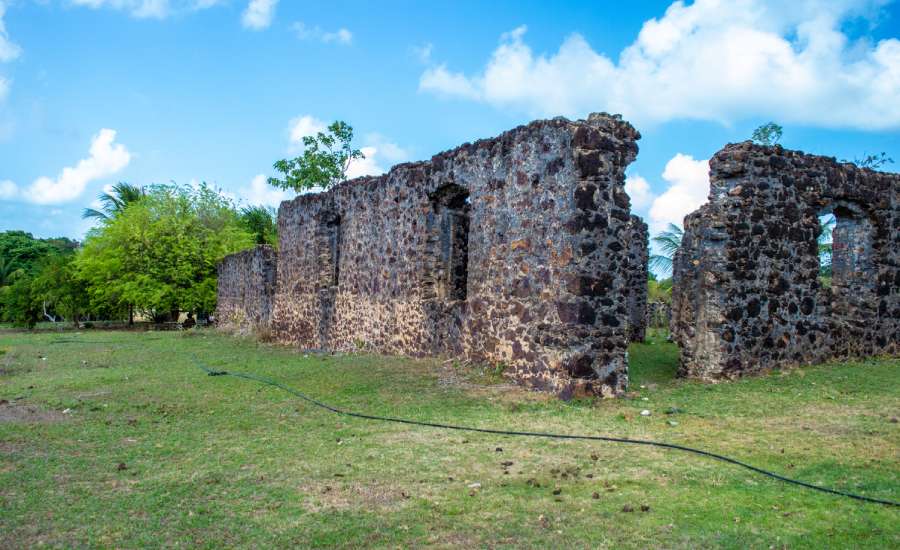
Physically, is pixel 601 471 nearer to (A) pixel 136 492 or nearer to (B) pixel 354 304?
(A) pixel 136 492

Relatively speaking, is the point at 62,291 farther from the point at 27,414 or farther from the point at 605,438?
the point at 605,438

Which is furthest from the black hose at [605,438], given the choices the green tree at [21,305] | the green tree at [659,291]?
the green tree at [21,305]

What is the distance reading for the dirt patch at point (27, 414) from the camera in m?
7.10

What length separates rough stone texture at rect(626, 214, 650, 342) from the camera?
647 inches

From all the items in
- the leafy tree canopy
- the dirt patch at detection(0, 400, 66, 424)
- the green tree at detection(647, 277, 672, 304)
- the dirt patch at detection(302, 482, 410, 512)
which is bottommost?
the dirt patch at detection(302, 482, 410, 512)

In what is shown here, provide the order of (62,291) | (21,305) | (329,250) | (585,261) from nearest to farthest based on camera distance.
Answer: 1. (585,261)
2. (329,250)
3. (21,305)
4. (62,291)

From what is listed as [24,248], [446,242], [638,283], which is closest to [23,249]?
[24,248]

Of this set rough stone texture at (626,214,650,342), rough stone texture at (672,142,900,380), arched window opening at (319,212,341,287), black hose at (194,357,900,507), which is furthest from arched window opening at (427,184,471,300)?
rough stone texture at (626,214,650,342)

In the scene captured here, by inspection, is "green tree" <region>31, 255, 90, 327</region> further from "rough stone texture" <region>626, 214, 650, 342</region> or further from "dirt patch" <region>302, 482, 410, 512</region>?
"dirt patch" <region>302, 482, 410, 512</region>

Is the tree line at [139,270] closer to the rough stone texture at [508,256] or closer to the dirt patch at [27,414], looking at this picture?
the rough stone texture at [508,256]

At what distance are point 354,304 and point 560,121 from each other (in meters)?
6.71

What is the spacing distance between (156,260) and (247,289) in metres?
7.48

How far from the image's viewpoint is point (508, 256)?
9.23 meters

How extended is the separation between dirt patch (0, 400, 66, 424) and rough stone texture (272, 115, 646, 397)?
17.4ft
